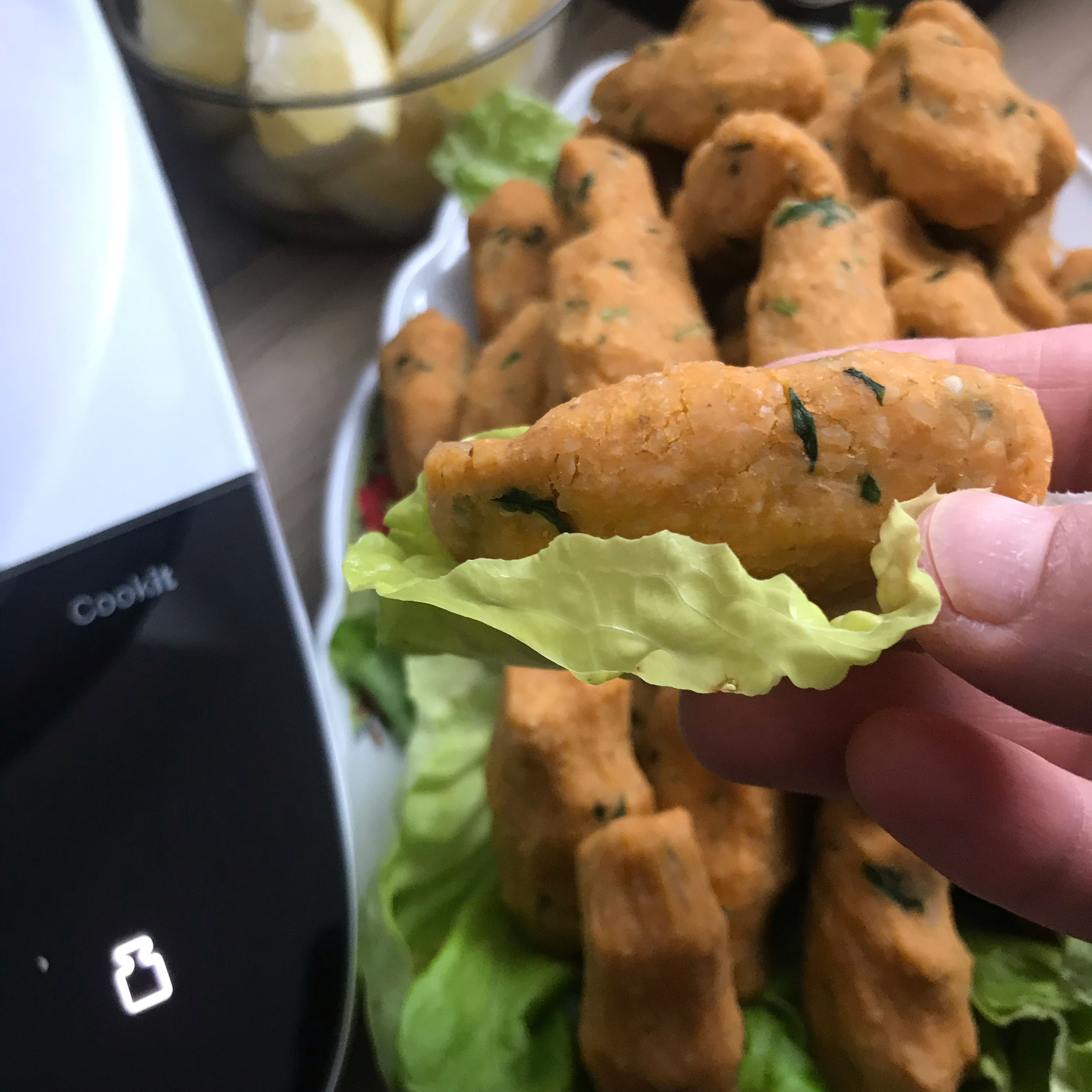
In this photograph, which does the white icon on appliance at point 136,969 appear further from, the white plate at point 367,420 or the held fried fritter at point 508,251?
the held fried fritter at point 508,251

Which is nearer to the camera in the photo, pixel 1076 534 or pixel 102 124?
pixel 1076 534

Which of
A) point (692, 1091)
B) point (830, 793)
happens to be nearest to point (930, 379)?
point (830, 793)

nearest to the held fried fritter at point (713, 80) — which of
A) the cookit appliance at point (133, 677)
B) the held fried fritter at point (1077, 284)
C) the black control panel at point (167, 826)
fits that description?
the held fried fritter at point (1077, 284)

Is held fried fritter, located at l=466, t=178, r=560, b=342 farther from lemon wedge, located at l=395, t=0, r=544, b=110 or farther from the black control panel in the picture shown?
the black control panel

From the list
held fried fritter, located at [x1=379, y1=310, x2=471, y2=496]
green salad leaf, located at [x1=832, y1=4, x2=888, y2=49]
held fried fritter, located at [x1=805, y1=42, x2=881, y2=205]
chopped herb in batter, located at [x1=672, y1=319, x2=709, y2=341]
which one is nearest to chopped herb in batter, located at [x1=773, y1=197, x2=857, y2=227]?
chopped herb in batter, located at [x1=672, y1=319, x2=709, y2=341]

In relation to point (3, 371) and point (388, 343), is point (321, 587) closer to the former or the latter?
point (388, 343)

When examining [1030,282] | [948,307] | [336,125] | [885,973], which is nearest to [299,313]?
[336,125]
